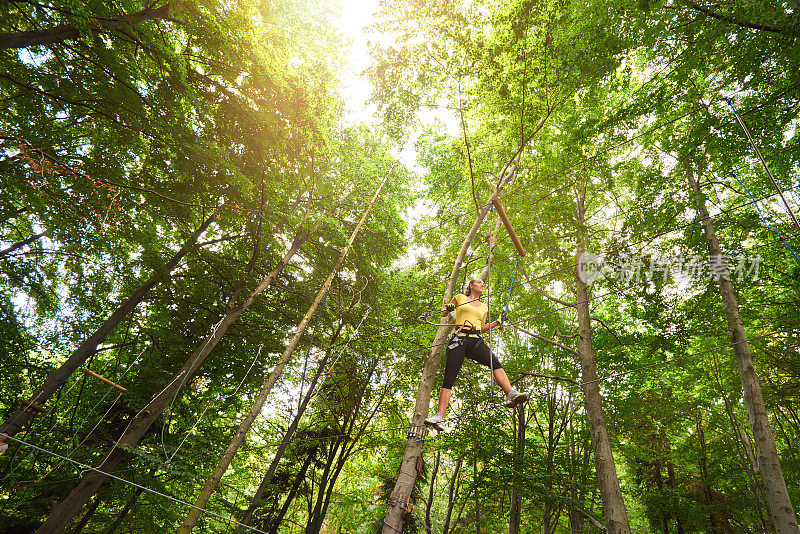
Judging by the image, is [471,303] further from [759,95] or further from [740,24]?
[759,95]

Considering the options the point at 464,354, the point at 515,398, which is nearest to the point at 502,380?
the point at 515,398

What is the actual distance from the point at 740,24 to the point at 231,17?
7.00 metres

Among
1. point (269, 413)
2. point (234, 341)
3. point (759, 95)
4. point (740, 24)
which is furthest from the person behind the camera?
point (269, 413)

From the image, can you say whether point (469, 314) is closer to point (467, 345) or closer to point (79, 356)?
point (467, 345)

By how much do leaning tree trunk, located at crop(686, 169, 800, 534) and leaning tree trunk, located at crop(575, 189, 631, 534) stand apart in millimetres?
2294

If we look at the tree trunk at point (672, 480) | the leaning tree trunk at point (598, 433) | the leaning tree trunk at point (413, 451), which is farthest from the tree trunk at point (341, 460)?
the tree trunk at point (672, 480)

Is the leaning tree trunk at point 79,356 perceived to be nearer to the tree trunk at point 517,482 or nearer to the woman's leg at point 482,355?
the woman's leg at point 482,355

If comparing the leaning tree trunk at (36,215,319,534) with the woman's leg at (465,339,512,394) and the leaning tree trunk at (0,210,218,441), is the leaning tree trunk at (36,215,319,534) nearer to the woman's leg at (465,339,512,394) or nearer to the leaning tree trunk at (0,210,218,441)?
the leaning tree trunk at (0,210,218,441)

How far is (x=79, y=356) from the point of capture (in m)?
8.37

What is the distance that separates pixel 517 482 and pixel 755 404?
4.86 m

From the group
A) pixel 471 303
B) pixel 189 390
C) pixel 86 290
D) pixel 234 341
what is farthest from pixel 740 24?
pixel 86 290

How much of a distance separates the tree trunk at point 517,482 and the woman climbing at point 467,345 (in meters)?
0.78

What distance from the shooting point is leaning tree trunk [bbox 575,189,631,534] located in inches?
246

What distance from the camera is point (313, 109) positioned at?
249 inches
